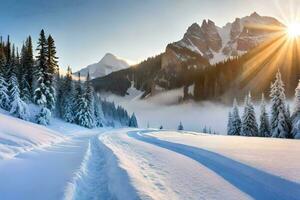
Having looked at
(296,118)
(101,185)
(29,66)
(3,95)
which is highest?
(29,66)

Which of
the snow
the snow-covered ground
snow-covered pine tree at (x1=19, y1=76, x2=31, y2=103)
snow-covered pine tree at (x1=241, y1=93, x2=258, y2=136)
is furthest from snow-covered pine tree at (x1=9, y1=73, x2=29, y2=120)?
snow-covered pine tree at (x1=241, y1=93, x2=258, y2=136)

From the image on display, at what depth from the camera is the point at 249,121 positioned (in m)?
54.4

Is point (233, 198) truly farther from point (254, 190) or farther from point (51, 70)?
point (51, 70)

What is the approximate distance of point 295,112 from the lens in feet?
142

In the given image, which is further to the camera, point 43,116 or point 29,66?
point 29,66

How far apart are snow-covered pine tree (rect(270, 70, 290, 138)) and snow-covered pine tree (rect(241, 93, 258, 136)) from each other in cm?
714

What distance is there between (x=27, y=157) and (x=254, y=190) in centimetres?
929

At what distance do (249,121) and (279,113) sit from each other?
9089mm

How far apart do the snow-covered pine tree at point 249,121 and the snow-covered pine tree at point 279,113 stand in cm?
714

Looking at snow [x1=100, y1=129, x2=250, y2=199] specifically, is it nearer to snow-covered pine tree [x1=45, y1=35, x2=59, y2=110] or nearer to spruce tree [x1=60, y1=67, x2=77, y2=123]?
snow-covered pine tree [x1=45, y1=35, x2=59, y2=110]

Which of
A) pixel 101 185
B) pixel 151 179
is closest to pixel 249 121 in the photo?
pixel 151 179

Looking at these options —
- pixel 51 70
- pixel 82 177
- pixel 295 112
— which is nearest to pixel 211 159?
pixel 82 177

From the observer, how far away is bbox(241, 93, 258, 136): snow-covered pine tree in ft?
176

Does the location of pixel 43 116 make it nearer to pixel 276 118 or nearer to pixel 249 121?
pixel 249 121
